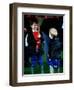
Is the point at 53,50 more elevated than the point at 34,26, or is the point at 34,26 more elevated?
the point at 34,26

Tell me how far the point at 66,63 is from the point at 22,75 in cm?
28

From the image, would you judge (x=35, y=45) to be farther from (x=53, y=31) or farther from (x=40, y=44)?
(x=53, y=31)

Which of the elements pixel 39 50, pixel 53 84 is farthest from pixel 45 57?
pixel 53 84

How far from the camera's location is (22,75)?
62.7 inches

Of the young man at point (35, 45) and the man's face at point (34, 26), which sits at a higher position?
the man's face at point (34, 26)

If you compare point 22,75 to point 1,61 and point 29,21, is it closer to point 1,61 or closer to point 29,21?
point 1,61

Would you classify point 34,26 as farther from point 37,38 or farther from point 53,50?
point 53,50

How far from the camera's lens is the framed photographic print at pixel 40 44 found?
1.58m

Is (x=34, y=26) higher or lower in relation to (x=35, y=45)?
higher

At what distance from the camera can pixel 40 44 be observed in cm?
164

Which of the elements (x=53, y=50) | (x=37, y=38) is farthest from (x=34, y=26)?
Answer: (x=53, y=50)

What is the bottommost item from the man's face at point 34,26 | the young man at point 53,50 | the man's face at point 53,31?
the young man at point 53,50

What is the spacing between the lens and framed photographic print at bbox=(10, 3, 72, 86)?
1578 mm

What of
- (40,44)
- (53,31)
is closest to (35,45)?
(40,44)
